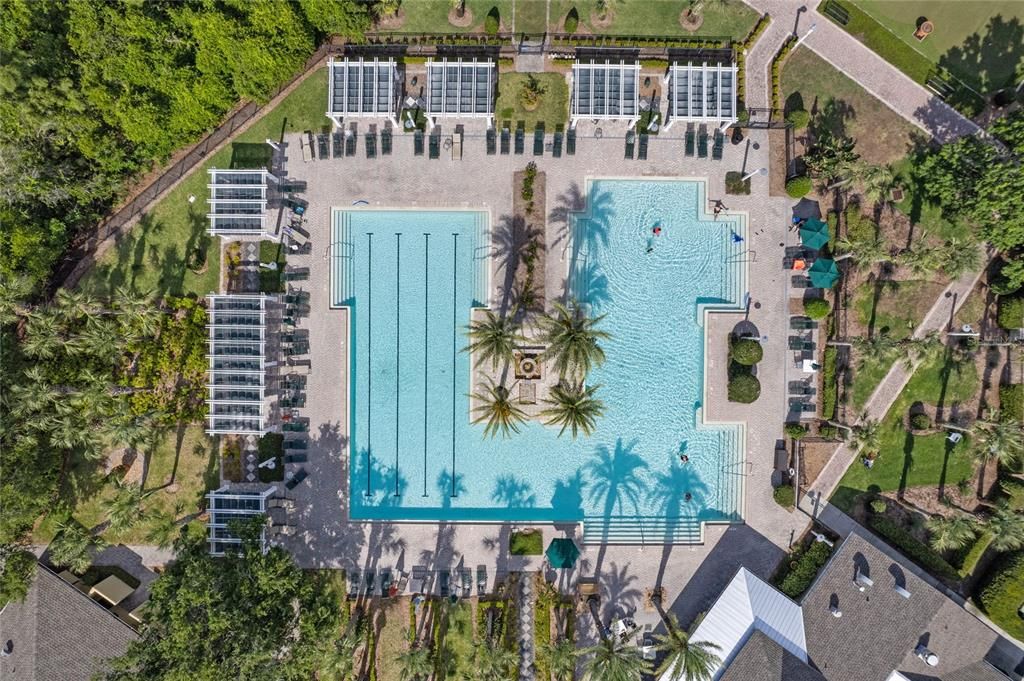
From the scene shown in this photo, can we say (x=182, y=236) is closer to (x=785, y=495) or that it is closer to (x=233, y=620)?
(x=233, y=620)

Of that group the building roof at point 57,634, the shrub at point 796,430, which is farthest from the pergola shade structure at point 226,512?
the shrub at point 796,430

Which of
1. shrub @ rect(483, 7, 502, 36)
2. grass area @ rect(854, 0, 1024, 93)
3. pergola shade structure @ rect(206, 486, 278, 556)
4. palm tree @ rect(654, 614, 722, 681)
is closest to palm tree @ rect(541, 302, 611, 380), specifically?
palm tree @ rect(654, 614, 722, 681)

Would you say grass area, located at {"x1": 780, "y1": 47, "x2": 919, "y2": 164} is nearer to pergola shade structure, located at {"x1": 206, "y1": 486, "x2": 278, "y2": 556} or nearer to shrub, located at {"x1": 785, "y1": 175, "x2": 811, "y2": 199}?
shrub, located at {"x1": 785, "y1": 175, "x2": 811, "y2": 199}

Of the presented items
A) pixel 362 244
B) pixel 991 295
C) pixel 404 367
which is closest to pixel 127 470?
pixel 404 367

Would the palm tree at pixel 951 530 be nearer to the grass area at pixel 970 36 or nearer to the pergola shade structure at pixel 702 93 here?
the grass area at pixel 970 36

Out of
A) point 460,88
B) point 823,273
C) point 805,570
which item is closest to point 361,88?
point 460,88

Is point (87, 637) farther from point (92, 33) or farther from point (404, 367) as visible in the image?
point (92, 33)
